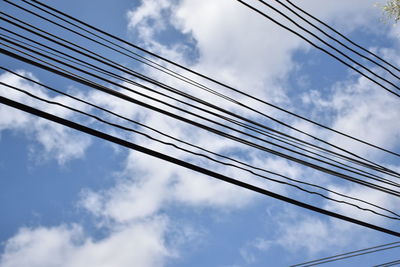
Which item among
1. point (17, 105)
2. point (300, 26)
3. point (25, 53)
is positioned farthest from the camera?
point (300, 26)

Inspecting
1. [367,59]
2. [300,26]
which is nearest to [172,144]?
[300,26]

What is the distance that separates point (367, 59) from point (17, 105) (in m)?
4.38

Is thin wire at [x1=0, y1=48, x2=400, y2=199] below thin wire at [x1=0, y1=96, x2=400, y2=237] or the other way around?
the other way around

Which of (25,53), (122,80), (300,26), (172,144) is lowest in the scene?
(172,144)

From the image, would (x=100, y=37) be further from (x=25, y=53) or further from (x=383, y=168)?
(x=383, y=168)

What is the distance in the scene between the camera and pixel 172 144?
4172 mm

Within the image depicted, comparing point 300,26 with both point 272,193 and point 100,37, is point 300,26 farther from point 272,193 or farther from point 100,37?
point 100,37

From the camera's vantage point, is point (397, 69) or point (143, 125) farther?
point (397, 69)

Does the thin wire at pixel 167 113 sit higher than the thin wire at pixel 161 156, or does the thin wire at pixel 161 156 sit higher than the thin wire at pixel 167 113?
the thin wire at pixel 167 113

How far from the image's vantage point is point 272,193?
3773 millimetres

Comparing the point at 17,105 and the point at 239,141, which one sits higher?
the point at 239,141

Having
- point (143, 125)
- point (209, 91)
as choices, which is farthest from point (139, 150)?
point (209, 91)

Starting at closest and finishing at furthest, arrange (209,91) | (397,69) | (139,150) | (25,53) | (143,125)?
(139,150) → (25,53) → (143,125) → (209,91) → (397,69)

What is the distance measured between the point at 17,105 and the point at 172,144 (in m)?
1.77
